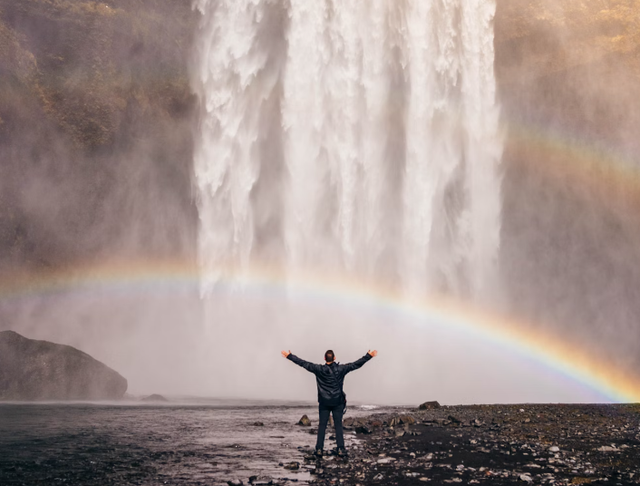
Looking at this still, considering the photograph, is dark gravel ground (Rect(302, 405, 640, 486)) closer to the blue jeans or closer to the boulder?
the blue jeans

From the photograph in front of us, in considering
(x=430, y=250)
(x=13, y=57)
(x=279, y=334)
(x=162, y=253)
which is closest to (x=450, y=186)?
(x=430, y=250)

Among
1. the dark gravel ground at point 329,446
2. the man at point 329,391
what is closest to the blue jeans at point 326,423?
the man at point 329,391

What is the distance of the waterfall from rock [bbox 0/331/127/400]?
12596 mm

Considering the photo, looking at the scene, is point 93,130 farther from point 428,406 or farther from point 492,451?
point 492,451

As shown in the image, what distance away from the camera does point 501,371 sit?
38.2m

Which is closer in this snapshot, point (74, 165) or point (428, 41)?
point (428, 41)

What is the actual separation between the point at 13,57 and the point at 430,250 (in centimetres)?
3228

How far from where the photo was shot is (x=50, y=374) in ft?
101

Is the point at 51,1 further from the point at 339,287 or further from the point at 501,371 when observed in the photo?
the point at 501,371

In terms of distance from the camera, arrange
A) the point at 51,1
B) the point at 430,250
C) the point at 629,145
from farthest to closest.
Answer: the point at 629,145
the point at 51,1
the point at 430,250

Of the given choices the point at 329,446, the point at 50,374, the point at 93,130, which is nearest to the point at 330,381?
the point at 329,446

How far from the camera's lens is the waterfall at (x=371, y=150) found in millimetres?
40969

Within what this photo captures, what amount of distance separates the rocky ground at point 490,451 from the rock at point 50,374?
18.2 meters

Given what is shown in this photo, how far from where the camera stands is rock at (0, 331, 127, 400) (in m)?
29.8
